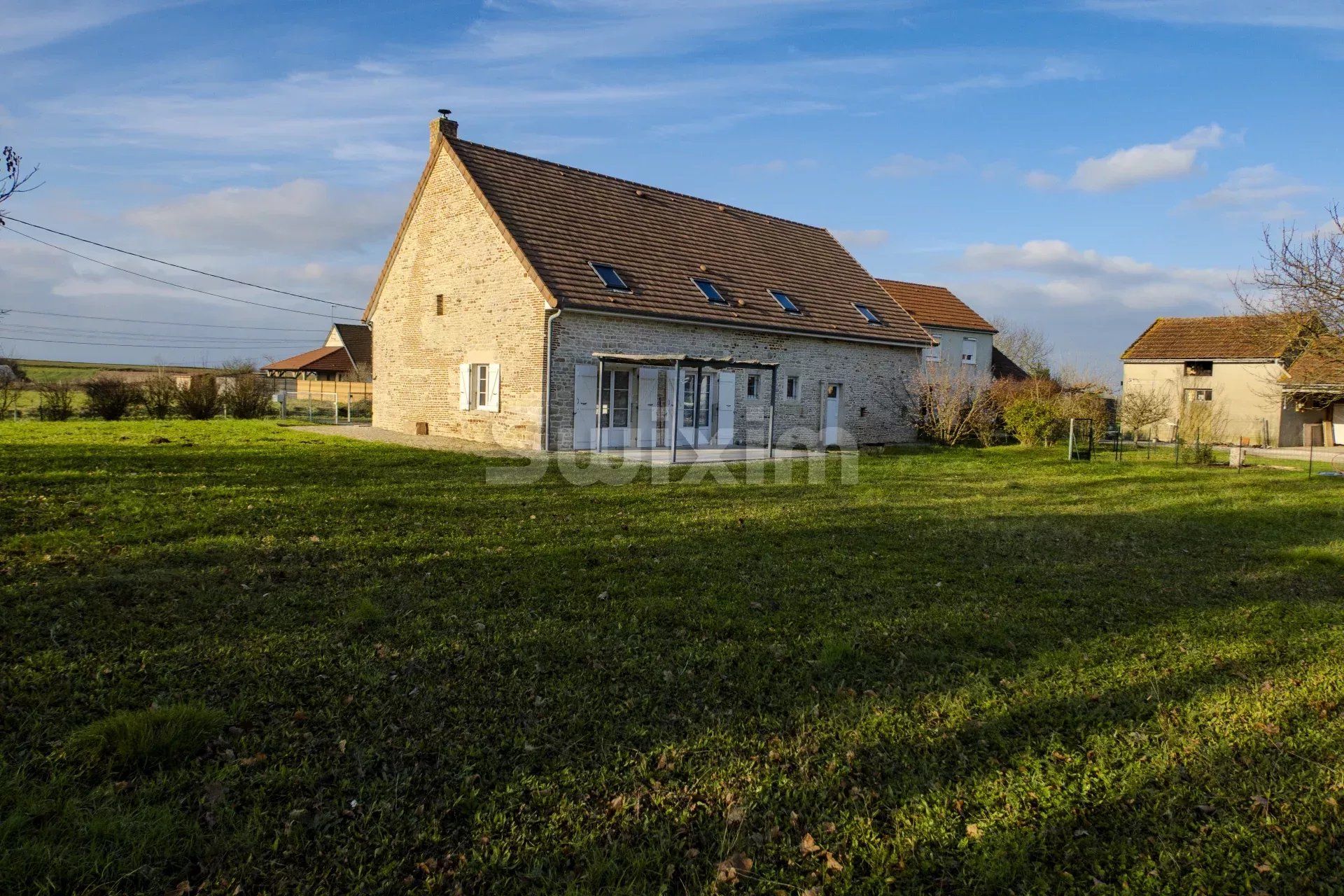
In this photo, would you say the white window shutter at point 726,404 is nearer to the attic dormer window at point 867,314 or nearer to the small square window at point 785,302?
the small square window at point 785,302

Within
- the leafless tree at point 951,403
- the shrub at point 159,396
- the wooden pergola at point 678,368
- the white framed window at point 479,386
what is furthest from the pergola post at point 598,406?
the shrub at point 159,396

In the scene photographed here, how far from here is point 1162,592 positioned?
6883mm

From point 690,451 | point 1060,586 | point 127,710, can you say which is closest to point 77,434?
point 690,451

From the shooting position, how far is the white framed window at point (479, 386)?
1808 cm

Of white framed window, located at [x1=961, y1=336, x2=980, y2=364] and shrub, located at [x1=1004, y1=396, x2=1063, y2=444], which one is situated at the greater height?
white framed window, located at [x1=961, y1=336, x2=980, y2=364]

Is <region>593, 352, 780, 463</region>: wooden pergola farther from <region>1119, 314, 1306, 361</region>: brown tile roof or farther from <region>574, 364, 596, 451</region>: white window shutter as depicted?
<region>1119, 314, 1306, 361</region>: brown tile roof

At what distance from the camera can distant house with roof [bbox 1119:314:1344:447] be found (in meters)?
28.3

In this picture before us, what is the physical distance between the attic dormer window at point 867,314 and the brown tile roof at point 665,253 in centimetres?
24

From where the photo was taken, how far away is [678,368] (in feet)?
51.7

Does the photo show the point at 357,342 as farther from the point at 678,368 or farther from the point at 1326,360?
the point at 1326,360

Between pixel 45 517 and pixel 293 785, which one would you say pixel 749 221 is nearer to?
pixel 45 517

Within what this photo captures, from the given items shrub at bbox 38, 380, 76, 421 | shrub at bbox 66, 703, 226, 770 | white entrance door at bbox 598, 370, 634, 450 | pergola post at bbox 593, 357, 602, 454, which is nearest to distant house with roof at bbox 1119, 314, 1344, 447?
white entrance door at bbox 598, 370, 634, 450

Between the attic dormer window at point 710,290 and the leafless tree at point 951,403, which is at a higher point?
the attic dormer window at point 710,290

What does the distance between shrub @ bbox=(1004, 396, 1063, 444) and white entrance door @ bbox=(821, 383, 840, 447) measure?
4813 mm
